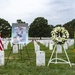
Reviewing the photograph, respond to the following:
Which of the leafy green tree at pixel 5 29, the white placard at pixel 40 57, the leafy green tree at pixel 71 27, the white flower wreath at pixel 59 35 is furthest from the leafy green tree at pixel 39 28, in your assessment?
the white placard at pixel 40 57

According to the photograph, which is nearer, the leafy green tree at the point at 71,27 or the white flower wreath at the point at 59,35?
the white flower wreath at the point at 59,35

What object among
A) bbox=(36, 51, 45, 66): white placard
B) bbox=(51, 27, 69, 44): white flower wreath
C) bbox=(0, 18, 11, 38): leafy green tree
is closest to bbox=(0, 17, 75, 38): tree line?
bbox=(0, 18, 11, 38): leafy green tree

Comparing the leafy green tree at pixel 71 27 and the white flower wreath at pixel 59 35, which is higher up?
the leafy green tree at pixel 71 27

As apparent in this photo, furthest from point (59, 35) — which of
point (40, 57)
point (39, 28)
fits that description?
point (39, 28)

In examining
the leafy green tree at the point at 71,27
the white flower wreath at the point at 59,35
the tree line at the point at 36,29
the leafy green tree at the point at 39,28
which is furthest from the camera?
the leafy green tree at the point at 39,28

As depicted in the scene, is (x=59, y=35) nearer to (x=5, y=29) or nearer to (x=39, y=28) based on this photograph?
(x=5, y=29)

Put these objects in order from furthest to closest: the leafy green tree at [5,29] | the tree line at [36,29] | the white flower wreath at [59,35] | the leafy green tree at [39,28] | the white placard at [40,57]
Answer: the leafy green tree at [39,28] < the tree line at [36,29] < the leafy green tree at [5,29] < the white flower wreath at [59,35] < the white placard at [40,57]

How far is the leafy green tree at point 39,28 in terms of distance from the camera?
101875 millimetres

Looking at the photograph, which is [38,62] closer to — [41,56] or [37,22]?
[41,56]

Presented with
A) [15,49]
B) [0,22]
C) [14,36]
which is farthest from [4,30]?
[14,36]

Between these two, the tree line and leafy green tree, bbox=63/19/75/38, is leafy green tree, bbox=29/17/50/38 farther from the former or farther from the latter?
leafy green tree, bbox=63/19/75/38

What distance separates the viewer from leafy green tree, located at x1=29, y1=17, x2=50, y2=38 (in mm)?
101875

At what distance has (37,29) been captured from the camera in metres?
102

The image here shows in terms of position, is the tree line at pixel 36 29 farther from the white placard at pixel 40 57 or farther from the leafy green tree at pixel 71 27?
the white placard at pixel 40 57
